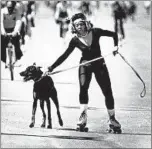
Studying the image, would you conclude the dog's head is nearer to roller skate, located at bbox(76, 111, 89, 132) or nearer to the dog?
the dog

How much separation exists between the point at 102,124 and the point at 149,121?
98 cm

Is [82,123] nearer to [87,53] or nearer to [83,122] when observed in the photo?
[83,122]

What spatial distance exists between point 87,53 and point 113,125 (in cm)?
127

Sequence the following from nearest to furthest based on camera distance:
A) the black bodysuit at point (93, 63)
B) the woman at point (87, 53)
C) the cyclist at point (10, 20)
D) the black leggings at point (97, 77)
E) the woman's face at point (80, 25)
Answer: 1. the woman's face at point (80, 25)
2. the woman at point (87, 53)
3. the black bodysuit at point (93, 63)
4. the black leggings at point (97, 77)
5. the cyclist at point (10, 20)

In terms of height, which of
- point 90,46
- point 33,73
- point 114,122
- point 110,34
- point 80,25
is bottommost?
point 114,122

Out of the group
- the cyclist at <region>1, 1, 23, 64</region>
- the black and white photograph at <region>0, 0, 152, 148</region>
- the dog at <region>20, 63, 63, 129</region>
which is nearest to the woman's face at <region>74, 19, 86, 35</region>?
the black and white photograph at <region>0, 0, 152, 148</region>

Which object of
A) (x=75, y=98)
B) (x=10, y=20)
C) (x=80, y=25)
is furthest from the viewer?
(x=10, y=20)

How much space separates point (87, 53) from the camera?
10352 mm

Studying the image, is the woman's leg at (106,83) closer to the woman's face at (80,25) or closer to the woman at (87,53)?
the woman at (87,53)

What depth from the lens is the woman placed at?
9.95 m

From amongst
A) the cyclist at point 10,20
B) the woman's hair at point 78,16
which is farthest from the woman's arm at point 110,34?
the cyclist at point 10,20

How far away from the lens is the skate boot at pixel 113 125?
10617 mm

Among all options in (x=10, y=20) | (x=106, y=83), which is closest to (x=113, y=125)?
(x=106, y=83)

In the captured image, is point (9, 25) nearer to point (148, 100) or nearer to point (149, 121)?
point (148, 100)
